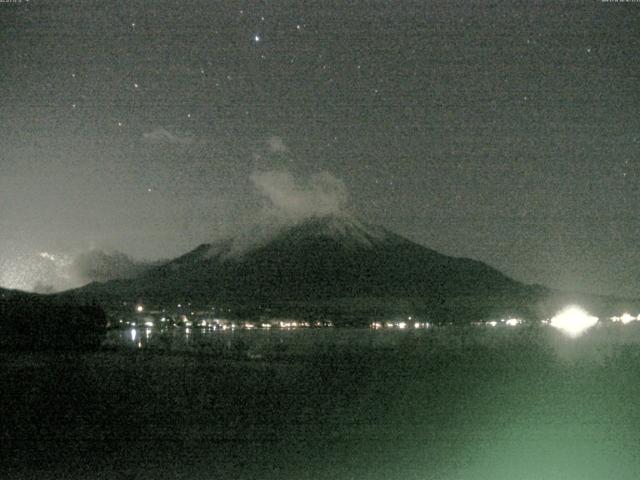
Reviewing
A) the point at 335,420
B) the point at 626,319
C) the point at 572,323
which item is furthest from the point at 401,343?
the point at 626,319

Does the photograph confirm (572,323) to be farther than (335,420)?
Yes

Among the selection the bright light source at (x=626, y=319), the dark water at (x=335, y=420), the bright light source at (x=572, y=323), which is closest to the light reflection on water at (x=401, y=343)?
the bright light source at (x=572, y=323)

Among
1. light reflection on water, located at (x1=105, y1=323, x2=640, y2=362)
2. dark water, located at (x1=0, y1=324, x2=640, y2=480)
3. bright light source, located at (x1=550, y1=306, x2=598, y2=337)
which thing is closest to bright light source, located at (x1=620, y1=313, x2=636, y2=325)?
bright light source, located at (x1=550, y1=306, x2=598, y2=337)

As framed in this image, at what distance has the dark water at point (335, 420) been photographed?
12.3 meters

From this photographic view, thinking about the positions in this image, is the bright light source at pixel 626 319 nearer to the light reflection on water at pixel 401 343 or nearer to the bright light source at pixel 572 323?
the bright light source at pixel 572 323

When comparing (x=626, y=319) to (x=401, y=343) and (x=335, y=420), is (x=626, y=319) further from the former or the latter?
(x=335, y=420)

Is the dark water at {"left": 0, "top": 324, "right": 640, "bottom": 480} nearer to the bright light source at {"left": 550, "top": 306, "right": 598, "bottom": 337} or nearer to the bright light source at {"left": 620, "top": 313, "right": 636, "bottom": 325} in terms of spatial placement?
the bright light source at {"left": 550, "top": 306, "right": 598, "bottom": 337}

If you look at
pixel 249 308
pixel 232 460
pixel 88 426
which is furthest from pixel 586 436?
pixel 249 308

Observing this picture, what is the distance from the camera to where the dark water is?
40.3 ft

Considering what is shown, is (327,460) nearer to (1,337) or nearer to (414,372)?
(414,372)

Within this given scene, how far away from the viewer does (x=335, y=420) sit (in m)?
16.5

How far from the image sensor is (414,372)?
24312 millimetres

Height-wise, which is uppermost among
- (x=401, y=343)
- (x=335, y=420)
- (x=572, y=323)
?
(x=572, y=323)

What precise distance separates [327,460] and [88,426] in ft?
16.8
